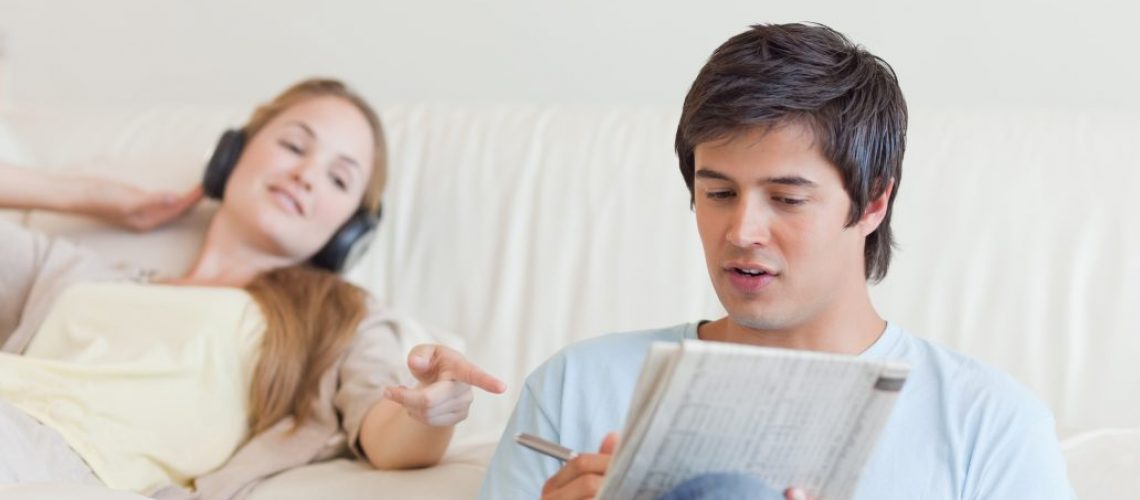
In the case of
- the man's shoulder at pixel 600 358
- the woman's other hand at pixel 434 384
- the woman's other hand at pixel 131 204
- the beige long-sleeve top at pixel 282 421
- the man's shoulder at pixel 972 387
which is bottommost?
the beige long-sleeve top at pixel 282 421

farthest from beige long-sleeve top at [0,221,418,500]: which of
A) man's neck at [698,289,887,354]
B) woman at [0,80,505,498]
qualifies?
man's neck at [698,289,887,354]

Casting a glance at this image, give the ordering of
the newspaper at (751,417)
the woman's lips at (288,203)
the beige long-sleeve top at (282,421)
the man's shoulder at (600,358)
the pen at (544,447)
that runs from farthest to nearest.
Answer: the woman's lips at (288,203) → the beige long-sleeve top at (282,421) → the man's shoulder at (600,358) → the pen at (544,447) → the newspaper at (751,417)

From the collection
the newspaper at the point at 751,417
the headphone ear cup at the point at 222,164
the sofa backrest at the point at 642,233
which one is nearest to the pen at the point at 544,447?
the newspaper at the point at 751,417

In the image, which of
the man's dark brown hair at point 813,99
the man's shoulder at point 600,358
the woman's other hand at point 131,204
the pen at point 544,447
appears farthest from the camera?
the woman's other hand at point 131,204

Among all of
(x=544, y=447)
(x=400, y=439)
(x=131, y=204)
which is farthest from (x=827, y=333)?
(x=131, y=204)

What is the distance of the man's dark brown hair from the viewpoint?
105 centimetres

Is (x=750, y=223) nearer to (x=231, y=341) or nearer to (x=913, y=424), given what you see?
(x=913, y=424)

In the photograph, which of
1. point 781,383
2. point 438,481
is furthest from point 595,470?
point 438,481

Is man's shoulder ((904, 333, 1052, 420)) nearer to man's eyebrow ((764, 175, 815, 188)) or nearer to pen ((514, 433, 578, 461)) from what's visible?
man's eyebrow ((764, 175, 815, 188))

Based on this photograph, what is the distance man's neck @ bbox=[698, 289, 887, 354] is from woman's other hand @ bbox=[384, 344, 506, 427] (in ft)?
0.82

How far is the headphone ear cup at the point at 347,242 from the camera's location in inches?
71.9

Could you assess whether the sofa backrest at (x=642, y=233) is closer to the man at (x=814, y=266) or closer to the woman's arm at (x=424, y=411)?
the woman's arm at (x=424, y=411)

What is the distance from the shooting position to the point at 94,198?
1901mm

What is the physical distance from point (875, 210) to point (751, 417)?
0.34 metres
